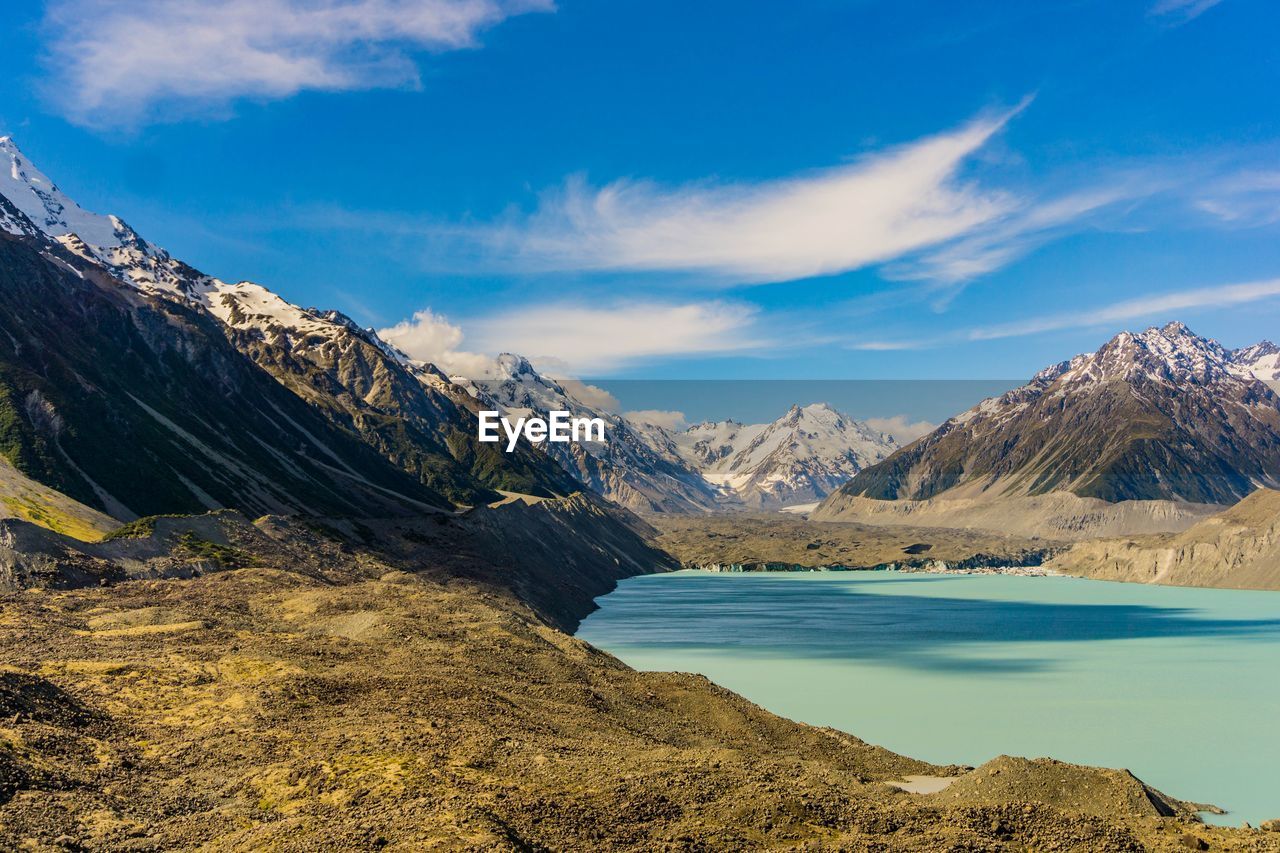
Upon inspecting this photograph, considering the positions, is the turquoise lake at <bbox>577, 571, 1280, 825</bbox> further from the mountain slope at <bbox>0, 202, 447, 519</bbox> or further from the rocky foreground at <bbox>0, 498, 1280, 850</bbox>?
the mountain slope at <bbox>0, 202, 447, 519</bbox>

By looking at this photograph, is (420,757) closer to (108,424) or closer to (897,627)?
(897,627)

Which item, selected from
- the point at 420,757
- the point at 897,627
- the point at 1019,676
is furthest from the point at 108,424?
the point at 1019,676

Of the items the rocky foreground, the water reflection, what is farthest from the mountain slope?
the water reflection

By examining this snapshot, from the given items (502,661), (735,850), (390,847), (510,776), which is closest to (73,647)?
(502,661)

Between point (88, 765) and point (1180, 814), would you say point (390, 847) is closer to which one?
point (88, 765)

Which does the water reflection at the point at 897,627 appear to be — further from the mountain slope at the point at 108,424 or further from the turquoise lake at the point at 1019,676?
the mountain slope at the point at 108,424

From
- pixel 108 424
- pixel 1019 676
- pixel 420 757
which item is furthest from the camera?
pixel 108 424
